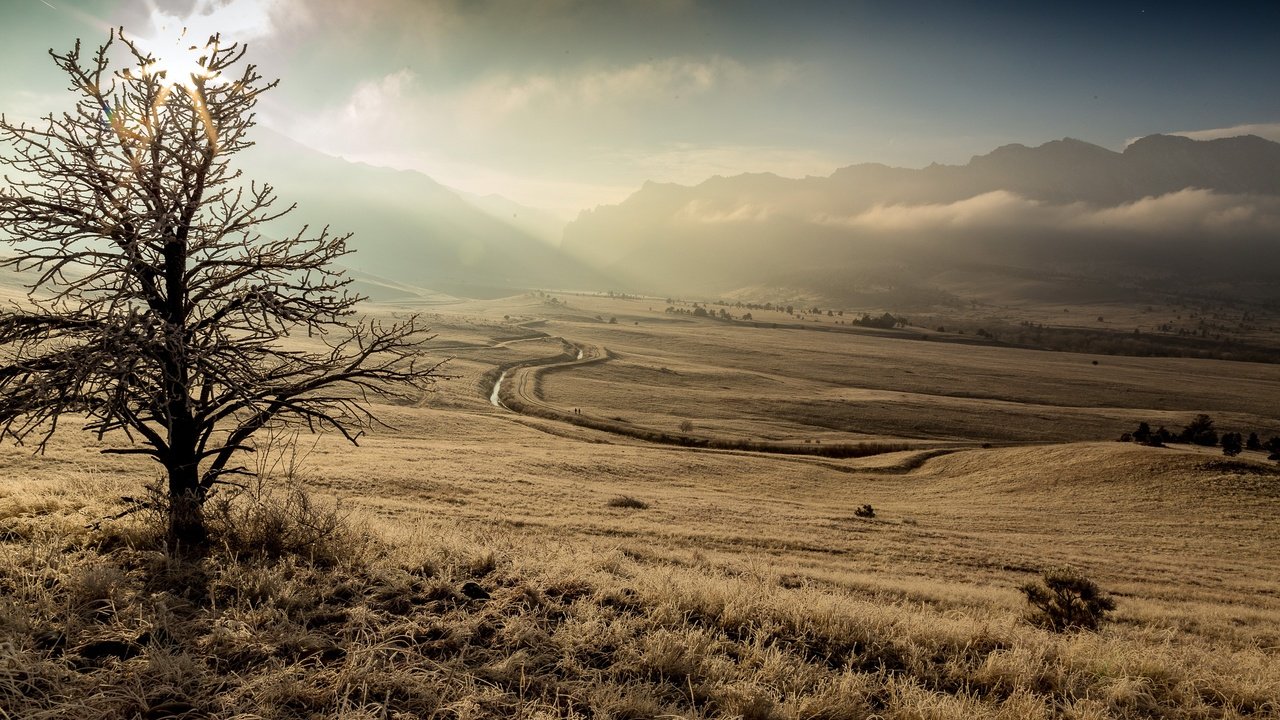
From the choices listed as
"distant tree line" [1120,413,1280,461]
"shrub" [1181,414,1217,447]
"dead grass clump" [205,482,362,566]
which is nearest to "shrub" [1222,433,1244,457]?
"distant tree line" [1120,413,1280,461]

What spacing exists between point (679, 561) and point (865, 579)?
22.3 ft

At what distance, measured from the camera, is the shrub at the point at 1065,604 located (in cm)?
1430

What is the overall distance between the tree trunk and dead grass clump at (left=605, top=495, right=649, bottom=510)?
69.1ft

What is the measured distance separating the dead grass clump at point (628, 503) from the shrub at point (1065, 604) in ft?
53.6

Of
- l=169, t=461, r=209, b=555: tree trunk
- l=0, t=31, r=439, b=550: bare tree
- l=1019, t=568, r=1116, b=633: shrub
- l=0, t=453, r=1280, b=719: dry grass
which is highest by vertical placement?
l=0, t=31, r=439, b=550: bare tree

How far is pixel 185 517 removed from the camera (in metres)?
7.59

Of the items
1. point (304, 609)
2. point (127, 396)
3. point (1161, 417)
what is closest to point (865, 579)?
point (304, 609)

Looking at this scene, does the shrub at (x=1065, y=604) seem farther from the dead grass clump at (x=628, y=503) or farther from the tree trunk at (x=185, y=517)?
the tree trunk at (x=185, y=517)

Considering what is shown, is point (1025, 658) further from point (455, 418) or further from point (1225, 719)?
point (455, 418)

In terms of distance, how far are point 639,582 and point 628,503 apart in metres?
20.8

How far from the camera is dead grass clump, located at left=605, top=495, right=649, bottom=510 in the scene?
2795 cm

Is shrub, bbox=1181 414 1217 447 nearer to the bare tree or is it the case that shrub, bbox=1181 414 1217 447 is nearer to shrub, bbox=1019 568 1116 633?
shrub, bbox=1019 568 1116 633

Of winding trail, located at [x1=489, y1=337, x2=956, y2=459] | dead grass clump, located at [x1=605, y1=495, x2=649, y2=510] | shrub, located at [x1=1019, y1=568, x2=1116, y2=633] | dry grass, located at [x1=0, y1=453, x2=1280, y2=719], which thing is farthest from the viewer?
winding trail, located at [x1=489, y1=337, x2=956, y2=459]

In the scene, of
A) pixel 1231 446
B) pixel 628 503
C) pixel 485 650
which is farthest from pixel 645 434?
pixel 485 650
